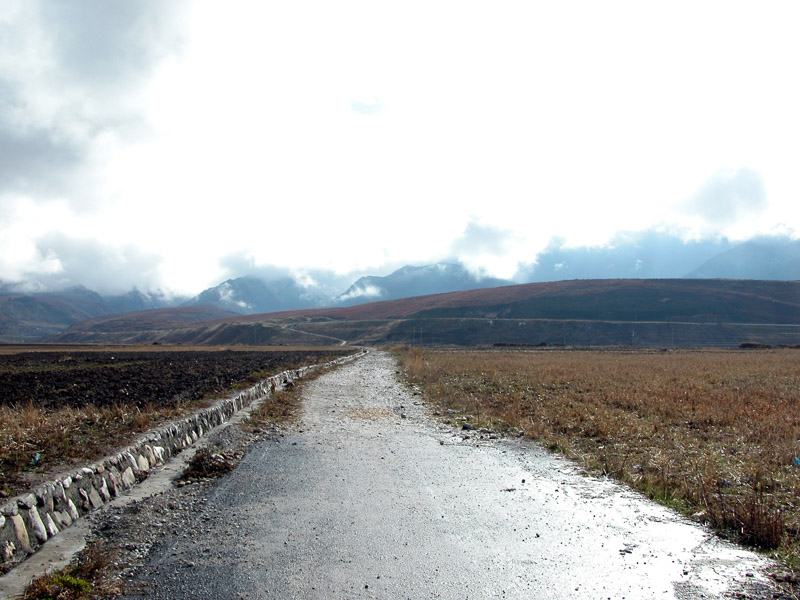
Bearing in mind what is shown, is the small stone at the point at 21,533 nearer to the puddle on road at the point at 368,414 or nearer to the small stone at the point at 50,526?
the small stone at the point at 50,526

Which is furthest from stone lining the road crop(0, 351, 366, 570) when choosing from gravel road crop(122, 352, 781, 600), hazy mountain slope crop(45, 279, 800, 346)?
hazy mountain slope crop(45, 279, 800, 346)

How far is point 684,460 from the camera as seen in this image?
9930mm

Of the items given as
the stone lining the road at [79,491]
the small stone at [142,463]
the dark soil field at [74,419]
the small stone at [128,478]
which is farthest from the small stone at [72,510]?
the small stone at [142,463]

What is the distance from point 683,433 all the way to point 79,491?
40.3 ft

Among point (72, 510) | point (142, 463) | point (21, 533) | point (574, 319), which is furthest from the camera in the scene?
point (574, 319)

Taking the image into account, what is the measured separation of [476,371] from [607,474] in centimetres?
2399

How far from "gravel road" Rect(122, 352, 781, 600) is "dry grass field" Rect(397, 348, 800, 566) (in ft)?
1.81

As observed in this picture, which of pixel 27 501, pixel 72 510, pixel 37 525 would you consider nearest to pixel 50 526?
pixel 37 525

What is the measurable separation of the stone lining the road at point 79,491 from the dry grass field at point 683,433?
8.02 metres

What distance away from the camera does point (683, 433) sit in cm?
1258

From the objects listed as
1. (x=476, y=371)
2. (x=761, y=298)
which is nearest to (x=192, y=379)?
(x=476, y=371)

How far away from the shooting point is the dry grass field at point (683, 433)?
702 cm

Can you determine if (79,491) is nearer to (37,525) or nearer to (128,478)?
(37,525)

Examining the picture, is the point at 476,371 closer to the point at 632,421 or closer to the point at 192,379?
the point at 192,379
